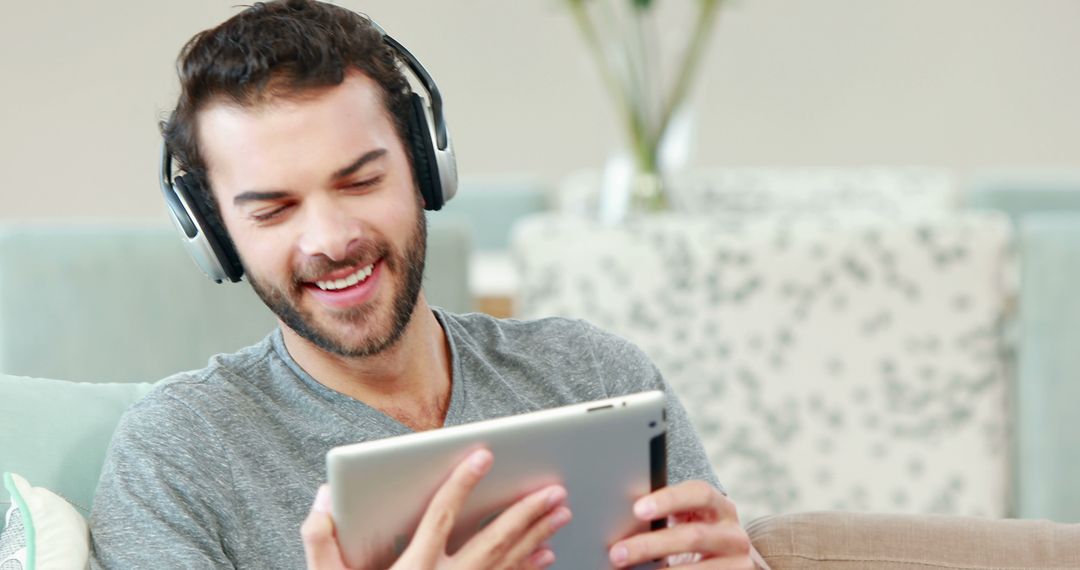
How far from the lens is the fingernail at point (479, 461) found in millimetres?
896

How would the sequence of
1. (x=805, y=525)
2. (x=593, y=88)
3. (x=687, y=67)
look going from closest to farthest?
1. (x=805, y=525)
2. (x=687, y=67)
3. (x=593, y=88)

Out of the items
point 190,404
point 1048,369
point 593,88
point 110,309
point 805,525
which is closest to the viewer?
A: point 190,404

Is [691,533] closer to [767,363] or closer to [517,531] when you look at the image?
[517,531]

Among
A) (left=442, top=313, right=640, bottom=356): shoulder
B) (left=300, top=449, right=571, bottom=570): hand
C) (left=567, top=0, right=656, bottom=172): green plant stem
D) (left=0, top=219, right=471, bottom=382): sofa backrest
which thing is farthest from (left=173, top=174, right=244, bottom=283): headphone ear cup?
(left=567, top=0, right=656, bottom=172): green plant stem

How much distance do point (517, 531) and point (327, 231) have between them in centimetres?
32

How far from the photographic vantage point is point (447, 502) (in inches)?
35.3

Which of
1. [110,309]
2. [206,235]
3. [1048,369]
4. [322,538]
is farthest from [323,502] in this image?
[1048,369]

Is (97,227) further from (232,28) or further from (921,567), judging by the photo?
(921,567)

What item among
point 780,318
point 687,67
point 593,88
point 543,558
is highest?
point 543,558

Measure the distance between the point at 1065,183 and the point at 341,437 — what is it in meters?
2.91

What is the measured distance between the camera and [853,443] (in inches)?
89.5

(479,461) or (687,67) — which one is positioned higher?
(479,461)

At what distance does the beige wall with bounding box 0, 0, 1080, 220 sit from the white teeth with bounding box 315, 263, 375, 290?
3.02m

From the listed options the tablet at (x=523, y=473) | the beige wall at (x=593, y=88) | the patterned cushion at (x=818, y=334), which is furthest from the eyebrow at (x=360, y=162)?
the beige wall at (x=593, y=88)
